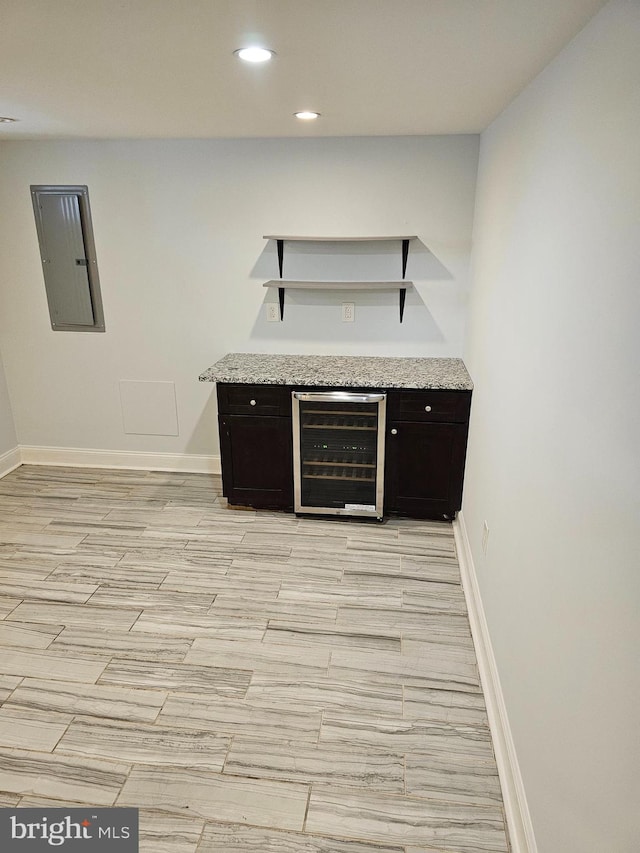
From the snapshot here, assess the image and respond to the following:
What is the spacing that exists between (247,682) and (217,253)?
2637 millimetres

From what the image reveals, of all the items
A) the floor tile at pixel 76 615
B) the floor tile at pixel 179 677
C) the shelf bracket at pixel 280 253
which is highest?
the shelf bracket at pixel 280 253

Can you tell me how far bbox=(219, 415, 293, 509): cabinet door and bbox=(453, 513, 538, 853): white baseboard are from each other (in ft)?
4.02

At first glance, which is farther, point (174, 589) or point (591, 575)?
point (174, 589)

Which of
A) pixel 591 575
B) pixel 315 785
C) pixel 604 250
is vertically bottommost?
pixel 315 785

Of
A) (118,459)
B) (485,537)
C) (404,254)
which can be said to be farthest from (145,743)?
(404,254)

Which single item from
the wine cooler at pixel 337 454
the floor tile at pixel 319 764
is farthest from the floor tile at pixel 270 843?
the wine cooler at pixel 337 454

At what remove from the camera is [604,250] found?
1291mm

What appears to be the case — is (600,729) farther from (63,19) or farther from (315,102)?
(315,102)

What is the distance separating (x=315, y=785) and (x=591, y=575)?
4.02 ft

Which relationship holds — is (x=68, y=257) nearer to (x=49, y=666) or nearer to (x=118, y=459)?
(x=118, y=459)

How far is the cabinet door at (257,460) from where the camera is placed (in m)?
3.52

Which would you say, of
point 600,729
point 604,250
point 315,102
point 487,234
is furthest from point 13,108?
point 600,729

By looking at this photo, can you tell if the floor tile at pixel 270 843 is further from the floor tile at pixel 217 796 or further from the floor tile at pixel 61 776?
the floor tile at pixel 61 776

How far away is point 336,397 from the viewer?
3.37 m
